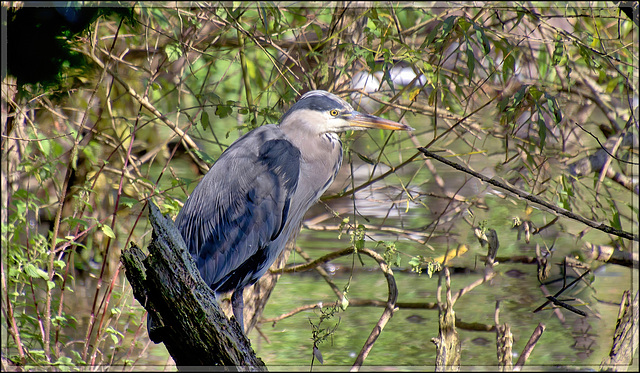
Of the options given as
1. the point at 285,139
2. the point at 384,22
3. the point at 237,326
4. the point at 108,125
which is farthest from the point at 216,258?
the point at 108,125

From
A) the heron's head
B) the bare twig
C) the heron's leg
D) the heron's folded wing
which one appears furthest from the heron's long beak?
the bare twig

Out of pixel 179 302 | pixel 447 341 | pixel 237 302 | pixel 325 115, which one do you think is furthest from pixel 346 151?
pixel 179 302

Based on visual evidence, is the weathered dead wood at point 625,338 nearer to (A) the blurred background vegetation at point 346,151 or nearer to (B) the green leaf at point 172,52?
(A) the blurred background vegetation at point 346,151

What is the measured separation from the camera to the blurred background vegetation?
2.06 meters

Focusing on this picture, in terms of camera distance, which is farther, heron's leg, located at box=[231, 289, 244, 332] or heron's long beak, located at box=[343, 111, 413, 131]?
heron's leg, located at box=[231, 289, 244, 332]

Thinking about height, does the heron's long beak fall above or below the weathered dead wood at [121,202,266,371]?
above

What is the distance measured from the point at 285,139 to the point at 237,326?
73 cm

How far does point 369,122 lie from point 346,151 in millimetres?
452

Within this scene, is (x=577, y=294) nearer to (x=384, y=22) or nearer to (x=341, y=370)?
(x=341, y=370)

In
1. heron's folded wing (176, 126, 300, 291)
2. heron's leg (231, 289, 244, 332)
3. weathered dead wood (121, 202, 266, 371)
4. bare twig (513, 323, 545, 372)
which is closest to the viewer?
weathered dead wood (121, 202, 266, 371)

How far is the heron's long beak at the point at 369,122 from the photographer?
1.69m

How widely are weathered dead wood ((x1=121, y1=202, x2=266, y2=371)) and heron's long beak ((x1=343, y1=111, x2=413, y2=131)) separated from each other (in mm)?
727

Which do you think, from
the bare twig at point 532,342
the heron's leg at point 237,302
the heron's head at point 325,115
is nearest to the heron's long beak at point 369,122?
the heron's head at point 325,115

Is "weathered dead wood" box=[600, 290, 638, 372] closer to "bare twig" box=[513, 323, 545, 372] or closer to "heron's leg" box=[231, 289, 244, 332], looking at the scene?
"bare twig" box=[513, 323, 545, 372]
